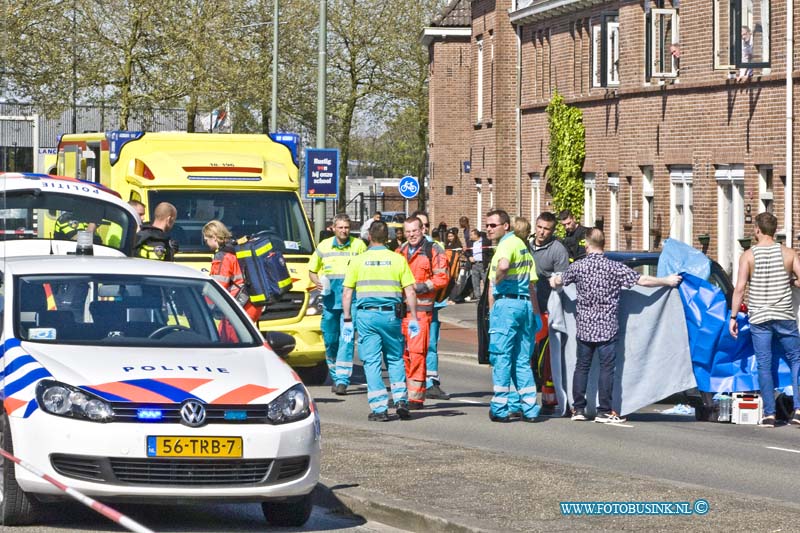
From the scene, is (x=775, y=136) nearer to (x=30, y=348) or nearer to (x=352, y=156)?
(x=30, y=348)

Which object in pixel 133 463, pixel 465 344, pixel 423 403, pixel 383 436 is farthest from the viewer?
pixel 465 344

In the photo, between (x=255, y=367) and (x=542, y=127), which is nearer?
(x=255, y=367)

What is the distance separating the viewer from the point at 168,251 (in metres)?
15.7

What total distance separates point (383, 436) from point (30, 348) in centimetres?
394

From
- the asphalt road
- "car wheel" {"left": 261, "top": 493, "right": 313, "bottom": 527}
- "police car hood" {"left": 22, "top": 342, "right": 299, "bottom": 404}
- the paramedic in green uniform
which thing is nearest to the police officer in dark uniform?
the asphalt road

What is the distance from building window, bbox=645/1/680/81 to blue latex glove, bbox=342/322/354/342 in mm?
15570

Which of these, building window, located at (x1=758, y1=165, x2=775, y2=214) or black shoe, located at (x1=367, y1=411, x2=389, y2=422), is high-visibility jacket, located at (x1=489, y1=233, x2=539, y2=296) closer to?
black shoe, located at (x1=367, y1=411, x2=389, y2=422)

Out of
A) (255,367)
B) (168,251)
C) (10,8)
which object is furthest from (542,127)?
(255,367)

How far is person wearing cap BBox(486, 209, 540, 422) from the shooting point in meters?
13.8

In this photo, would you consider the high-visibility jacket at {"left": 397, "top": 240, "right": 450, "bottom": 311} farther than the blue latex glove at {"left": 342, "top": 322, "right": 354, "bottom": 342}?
No

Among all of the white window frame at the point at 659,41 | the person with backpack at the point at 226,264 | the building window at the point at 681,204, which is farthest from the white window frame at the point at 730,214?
the person with backpack at the point at 226,264

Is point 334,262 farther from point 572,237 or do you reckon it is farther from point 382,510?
point 382,510

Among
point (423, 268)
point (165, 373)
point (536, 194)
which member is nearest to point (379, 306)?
point (423, 268)

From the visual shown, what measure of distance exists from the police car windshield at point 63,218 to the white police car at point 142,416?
5.25 metres
